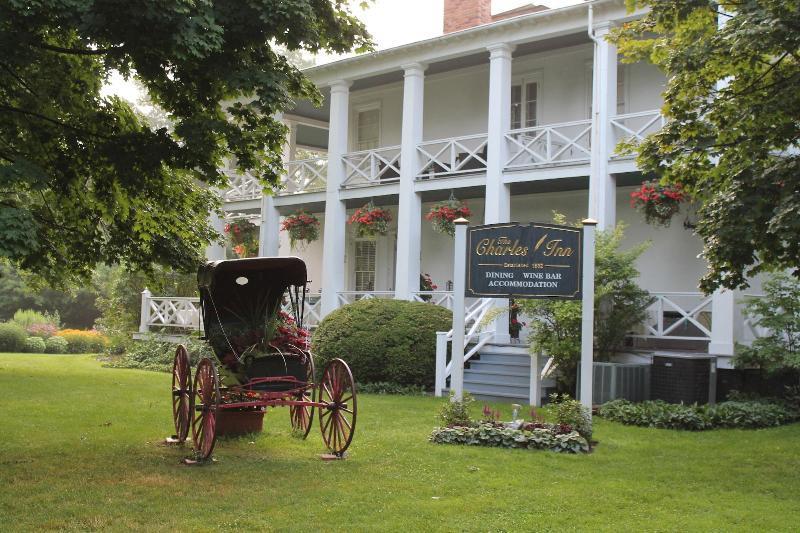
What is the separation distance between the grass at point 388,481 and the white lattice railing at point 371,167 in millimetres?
8661

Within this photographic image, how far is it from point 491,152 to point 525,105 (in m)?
2.60

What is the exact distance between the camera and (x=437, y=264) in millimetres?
21156

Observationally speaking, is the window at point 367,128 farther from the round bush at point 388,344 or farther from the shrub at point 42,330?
the shrub at point 42,330

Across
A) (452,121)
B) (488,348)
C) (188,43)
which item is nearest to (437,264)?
(452,121)

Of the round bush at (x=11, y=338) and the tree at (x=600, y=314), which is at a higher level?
the tree at (x=600, y=314)

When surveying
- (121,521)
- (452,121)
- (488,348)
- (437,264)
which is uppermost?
(452,121)

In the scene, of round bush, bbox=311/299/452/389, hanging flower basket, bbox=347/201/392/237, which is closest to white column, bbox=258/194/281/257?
hanging flower basket, bbox=347/201/392/237

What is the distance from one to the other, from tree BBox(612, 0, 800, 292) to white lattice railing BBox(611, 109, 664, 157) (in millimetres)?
4728

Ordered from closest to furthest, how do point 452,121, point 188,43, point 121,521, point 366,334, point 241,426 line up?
1. point 121,521
2. point 188,43
3. point 241,426
4. point 366,334
5. point 452,121

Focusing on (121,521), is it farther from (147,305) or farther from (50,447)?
(147,305)

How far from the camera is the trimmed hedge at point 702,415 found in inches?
461

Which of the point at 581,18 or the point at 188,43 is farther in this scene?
the point at 581,18

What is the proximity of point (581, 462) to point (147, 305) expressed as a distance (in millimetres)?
17387

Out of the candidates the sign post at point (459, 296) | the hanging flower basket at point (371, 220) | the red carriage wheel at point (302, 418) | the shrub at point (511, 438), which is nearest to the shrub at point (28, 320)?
the hanging flower basket at point (371, 220)
